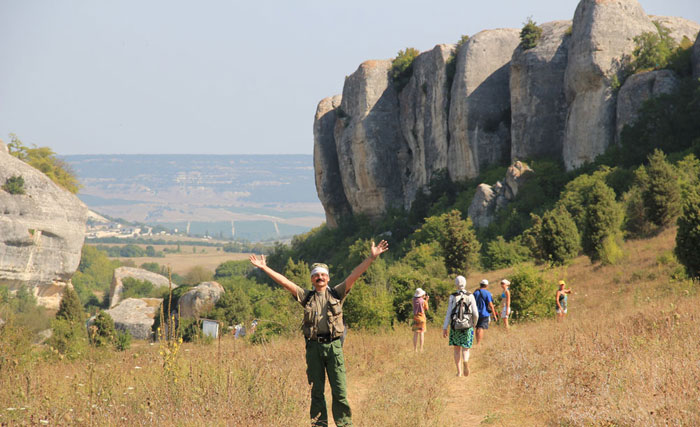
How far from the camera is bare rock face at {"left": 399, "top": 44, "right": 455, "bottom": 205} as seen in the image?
56031 mm

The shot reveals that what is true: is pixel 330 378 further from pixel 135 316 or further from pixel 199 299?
pixel 135 316

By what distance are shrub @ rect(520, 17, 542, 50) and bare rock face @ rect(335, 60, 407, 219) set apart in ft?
64.5

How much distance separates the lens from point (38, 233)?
258ft

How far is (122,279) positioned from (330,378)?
105 metres

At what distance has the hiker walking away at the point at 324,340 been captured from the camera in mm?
6324

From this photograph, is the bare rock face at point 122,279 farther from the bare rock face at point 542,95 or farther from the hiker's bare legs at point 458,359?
the hiker's bare legs at point 458,359

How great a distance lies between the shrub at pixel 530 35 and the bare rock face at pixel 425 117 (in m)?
9.51

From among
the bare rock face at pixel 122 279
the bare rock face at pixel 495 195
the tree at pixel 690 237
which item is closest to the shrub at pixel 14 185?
the bare rock face at pixel 122 279

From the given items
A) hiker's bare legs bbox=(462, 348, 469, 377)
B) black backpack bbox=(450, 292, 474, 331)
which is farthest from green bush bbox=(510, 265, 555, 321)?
black backpack bbox=(450, 292, 474, 331)

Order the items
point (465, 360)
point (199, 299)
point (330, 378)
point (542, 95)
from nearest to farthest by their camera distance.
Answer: point (330, 378) → point (465, 360) → point (542, 95) → point (199, 299)

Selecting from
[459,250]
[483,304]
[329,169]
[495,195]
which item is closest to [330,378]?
[483,304]

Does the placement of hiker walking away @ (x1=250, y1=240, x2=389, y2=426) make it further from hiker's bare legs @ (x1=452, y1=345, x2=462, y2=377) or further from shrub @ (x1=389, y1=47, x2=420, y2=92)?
shrub @ (x1=389, y1=47, x2=420, y2=92)

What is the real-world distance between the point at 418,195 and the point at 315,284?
5099 cm

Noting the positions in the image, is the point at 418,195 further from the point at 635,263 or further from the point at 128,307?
the point at 635,263
